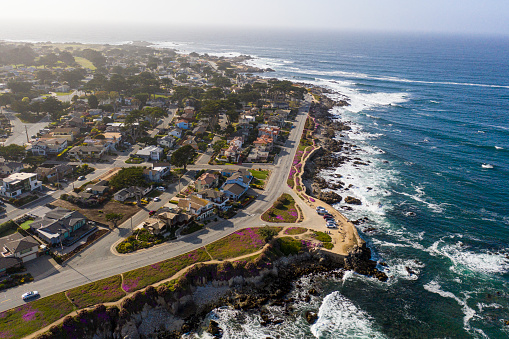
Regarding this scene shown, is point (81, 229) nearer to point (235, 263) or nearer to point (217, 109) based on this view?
point (235, 263)

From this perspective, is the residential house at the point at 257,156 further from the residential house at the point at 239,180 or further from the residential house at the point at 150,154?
the residential house at the point at 150,154

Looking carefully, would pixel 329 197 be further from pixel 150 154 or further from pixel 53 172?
pixel 53 172

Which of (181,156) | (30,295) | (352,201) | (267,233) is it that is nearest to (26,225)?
(30,295)

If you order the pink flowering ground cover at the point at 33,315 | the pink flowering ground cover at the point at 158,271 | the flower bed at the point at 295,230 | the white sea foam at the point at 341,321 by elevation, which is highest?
the flower bed at the point at 295,230

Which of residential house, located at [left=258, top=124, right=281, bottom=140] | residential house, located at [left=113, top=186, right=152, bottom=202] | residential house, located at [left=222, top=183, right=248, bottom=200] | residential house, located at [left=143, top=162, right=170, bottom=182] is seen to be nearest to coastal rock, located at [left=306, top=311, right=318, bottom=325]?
residential house, located at [left=222, top=183, right=248, bottom=200]

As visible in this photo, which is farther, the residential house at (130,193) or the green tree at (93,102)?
the green tree at (93,102)

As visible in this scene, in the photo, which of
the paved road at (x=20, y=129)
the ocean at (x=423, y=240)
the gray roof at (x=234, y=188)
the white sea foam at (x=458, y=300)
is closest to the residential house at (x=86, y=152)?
the paved road at (x=20, y=129)

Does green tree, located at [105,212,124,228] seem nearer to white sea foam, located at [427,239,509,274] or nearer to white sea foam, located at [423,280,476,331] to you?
white sea foam, located at [423,280,476,331]
